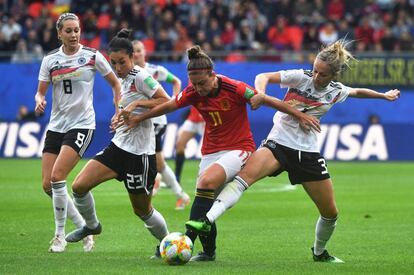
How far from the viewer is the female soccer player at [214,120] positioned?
376 inches

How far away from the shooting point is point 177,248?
30.8 feet

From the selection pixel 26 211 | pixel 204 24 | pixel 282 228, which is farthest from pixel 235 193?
pixel 204 24

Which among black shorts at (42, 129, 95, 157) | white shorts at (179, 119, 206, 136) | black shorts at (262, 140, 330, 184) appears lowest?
white shorts at (179, 119, 206, 136)

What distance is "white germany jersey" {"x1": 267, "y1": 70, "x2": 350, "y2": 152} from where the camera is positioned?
10.0 m

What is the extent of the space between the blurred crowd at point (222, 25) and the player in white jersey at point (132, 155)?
1865cm

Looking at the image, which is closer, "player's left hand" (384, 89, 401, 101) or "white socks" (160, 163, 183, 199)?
"player's left hand" (384, 89, 401, 101)

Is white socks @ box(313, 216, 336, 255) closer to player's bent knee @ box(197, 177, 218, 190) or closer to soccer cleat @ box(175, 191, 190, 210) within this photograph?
player's bent knee @ box(197, 177, 218, 190)

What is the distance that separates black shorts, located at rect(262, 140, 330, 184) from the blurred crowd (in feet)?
62.6

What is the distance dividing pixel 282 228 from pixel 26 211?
167 inches

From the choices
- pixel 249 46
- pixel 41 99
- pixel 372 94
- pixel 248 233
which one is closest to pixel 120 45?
pixel 41 99

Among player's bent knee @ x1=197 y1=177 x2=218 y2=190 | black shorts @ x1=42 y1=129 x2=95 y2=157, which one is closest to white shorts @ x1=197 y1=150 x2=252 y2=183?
player's bent knee @ x1=197 y1=177 x2=218 y2=190

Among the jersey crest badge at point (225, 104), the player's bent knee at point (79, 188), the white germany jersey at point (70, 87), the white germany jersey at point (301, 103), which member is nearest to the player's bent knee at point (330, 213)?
the white germany jersey at point (301, 103)

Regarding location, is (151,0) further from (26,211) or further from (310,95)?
(310,95)

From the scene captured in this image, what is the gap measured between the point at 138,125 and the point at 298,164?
172 cm
